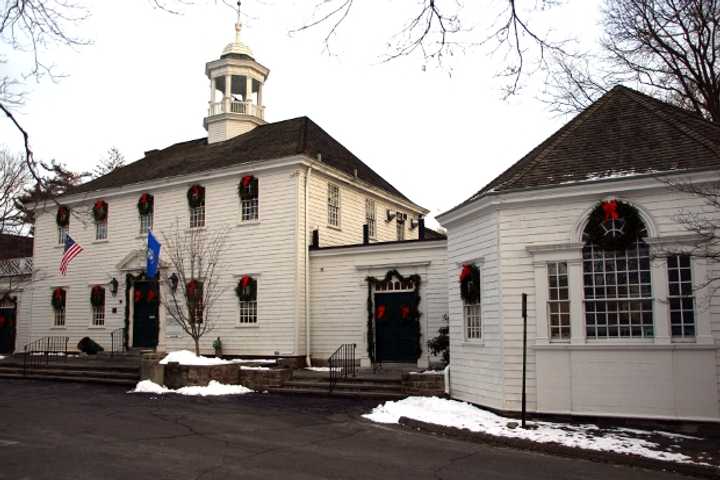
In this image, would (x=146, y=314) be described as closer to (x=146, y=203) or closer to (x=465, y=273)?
(x=146, y=203)

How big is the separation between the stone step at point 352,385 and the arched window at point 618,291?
5.14 metres

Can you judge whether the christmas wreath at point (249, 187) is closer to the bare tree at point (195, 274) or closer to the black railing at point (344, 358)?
the bare tree at point (195, 274)

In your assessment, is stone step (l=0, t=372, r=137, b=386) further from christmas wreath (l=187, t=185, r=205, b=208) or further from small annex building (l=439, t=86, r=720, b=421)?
small annex building (l=439, t=86, r=720, b=421)

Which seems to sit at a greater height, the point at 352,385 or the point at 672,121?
the point at 672,121

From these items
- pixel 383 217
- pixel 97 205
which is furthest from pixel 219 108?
pixel 383 217

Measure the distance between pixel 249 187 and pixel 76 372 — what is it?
7.54 m

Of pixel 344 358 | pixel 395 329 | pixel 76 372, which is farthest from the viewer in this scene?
pixel 76 372

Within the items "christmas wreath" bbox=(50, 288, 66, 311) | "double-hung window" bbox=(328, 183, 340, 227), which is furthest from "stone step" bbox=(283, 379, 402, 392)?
"christmas wreath" bbox=(50, 288, 66, 311)

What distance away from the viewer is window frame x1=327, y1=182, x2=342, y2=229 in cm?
2134

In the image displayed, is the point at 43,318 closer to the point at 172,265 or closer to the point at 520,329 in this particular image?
the point at 172,265

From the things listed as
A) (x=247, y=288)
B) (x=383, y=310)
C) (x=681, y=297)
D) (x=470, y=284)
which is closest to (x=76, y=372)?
(x=247, y=288)

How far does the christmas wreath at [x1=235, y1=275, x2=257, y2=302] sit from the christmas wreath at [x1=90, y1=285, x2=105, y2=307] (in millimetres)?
6453

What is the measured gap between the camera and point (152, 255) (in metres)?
20.6

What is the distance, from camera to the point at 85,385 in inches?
708
